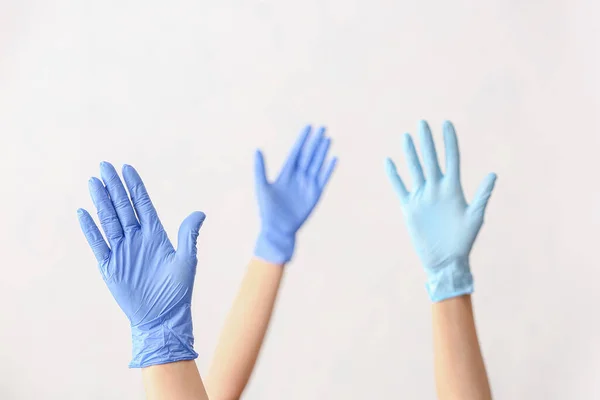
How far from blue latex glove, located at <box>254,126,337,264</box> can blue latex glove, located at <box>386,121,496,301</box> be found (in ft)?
0.73

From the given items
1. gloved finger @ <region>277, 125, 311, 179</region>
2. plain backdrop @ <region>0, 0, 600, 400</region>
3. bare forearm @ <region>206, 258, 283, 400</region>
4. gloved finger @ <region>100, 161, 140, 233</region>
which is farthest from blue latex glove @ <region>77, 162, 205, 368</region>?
plain backdrop @ <region>0, 0, 600, 400</region>

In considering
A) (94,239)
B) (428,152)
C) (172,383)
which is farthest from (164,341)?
(428,152)

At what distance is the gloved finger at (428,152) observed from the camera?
1395 millimetres

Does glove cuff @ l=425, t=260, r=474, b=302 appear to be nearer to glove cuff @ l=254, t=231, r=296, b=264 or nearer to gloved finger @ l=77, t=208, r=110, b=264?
glove cuff @ l=254, t=231, r=296, b=264

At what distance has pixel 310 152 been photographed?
1.61 metres

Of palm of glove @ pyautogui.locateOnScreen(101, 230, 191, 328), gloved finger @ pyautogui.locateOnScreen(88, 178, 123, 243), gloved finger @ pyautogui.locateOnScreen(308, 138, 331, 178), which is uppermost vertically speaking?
gloved finger @ pyautogui.locateOnScreen(308, 138, 331, 178)

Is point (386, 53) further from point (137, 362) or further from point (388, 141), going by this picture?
point (137, 362)

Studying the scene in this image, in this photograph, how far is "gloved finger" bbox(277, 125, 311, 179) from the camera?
1596mm

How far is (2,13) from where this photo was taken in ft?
6.52

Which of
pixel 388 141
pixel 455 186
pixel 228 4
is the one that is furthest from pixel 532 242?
pixel 228 4

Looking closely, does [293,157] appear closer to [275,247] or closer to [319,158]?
[319,158]

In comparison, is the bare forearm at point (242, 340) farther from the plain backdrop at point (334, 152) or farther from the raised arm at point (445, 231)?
the plain backdrop at point (334, 152)

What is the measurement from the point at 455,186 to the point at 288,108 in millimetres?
782

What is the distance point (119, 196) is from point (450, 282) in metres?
0.58
